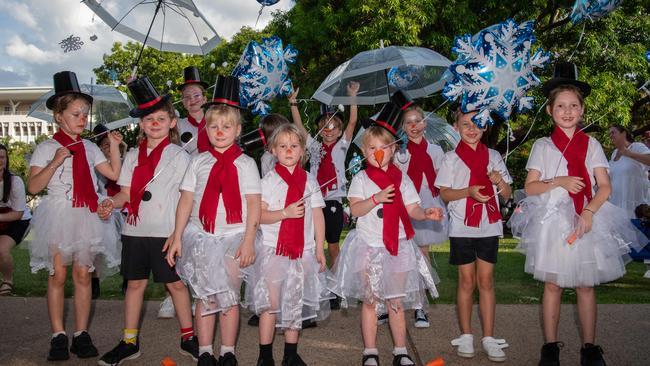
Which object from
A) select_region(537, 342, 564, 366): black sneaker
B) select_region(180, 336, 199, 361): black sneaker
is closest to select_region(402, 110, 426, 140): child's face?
select_region(537, 342, 564, 366): black sneaker

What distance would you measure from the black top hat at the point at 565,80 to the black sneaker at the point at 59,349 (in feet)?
13.5

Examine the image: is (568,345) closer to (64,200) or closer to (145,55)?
(64,200)

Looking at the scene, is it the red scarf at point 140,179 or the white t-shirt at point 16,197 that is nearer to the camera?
the red scarf at point 140,179

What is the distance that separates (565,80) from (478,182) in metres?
0.99

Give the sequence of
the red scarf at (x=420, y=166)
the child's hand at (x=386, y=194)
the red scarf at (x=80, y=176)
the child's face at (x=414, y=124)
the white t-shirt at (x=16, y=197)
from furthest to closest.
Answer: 1. the white t-shirt at (x=16, y=197)
2. the child's face at (x=414, y=124)
3. the red scarf at (x=420, y=166)
4. the red scarf at (x=80, y=176)
5. the child's hand at (x=386, y=194)

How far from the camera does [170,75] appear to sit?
19.8 m

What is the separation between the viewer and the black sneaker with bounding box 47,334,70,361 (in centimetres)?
476

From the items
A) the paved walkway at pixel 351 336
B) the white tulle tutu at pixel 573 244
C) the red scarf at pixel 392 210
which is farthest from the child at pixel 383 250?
the white tulle tutu at pixel 573 244

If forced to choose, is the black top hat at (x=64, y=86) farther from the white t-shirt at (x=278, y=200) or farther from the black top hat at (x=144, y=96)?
the white t-shirt at (x=278, y=200)

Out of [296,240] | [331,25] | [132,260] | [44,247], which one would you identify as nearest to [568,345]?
[296,240]

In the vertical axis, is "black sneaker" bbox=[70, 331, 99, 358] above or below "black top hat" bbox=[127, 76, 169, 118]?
below

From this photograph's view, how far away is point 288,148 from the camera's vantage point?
468 centimetres

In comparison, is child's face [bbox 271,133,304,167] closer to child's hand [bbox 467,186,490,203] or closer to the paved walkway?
child's hand [bbox 467,186,490,203]

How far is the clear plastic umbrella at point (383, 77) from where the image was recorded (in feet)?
20.9
